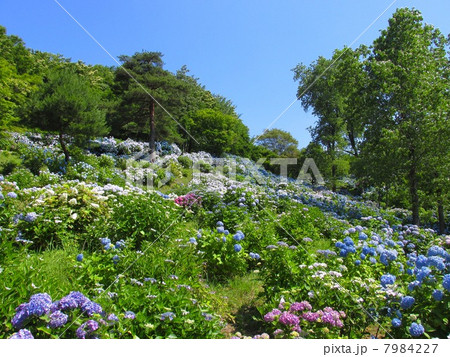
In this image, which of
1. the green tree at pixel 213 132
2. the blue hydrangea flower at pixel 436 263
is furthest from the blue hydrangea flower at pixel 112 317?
the green tree at pixel 213 132

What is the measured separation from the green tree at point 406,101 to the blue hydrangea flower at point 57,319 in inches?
380

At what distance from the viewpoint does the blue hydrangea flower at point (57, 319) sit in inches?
82.9

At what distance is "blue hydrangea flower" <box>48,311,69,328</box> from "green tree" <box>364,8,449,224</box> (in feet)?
31.7

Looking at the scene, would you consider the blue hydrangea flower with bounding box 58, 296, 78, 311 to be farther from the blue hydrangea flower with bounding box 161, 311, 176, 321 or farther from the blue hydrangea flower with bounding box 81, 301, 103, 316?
the blue hydrangea flower with bounding box 161, 311, 176, 321

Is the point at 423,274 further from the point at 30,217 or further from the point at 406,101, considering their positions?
the point at 406,101

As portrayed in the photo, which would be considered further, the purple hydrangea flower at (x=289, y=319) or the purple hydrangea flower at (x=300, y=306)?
the purple hydrangea flower at (x=300, y=306)

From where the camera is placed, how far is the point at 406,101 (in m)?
9.77

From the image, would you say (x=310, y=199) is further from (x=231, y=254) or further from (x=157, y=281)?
(x=157, y=281)

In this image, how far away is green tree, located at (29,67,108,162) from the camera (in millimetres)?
10906

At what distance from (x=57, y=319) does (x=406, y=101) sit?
10772mm

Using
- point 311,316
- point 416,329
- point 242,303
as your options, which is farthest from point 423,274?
point 242,303

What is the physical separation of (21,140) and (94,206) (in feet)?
42.4

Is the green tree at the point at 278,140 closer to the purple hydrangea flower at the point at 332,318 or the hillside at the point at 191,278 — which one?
the hillside at the point at 191,278

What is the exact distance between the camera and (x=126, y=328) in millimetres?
2320
